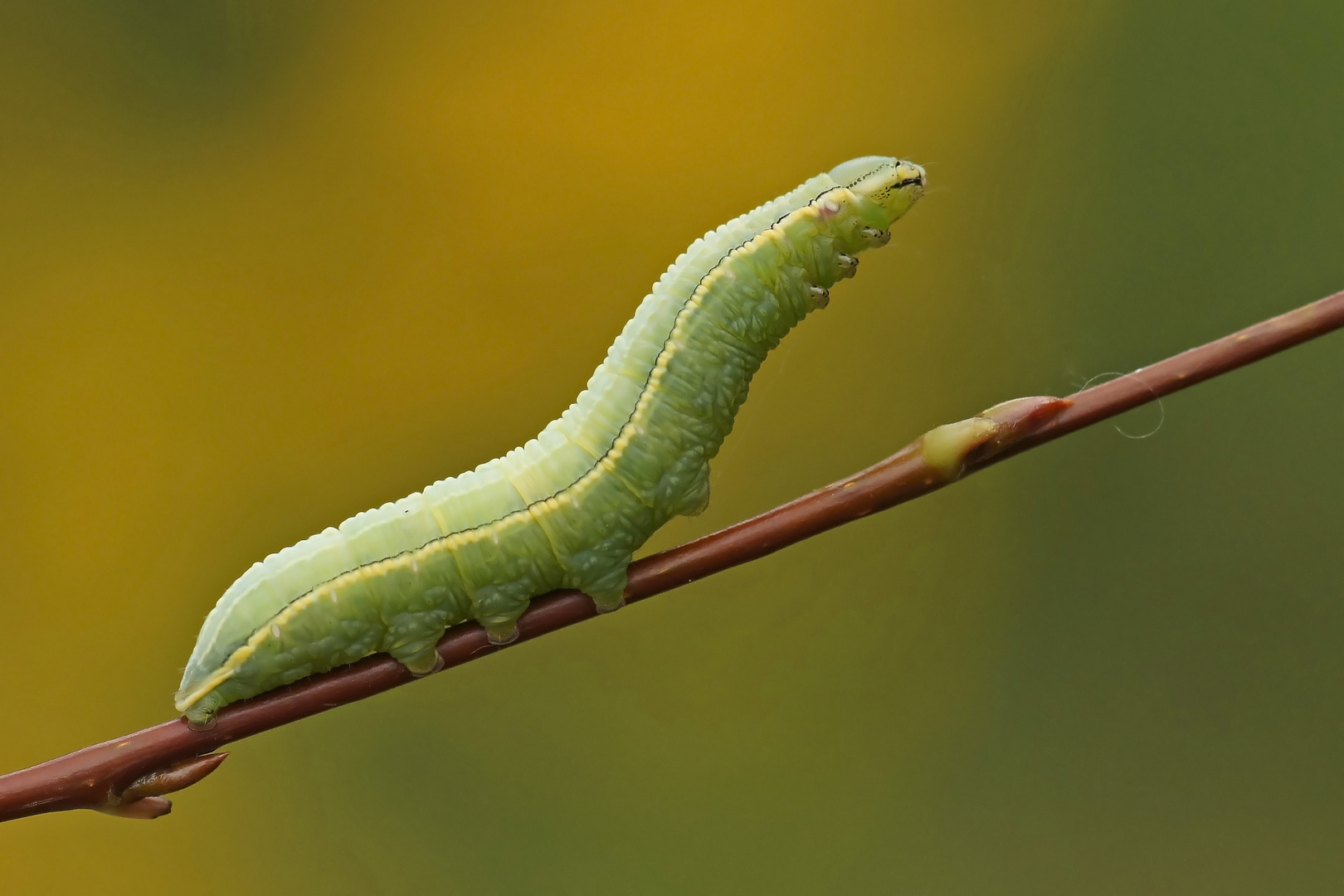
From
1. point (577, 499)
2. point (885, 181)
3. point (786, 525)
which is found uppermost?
point (885, 181)

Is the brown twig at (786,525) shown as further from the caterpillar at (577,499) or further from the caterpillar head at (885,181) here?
the caterpillar head at (885,181)

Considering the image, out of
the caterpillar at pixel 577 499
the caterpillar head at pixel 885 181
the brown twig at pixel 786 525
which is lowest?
the brown twig at pixel 786 525

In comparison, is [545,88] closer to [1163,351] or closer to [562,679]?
[562,679]

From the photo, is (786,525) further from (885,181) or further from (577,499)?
(885,181)

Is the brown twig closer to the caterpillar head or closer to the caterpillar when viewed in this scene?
the caterpillar

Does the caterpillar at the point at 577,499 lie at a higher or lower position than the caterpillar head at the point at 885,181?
lower

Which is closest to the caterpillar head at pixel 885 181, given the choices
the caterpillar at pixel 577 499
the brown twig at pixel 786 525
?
the caterpillar at pixel 577 499

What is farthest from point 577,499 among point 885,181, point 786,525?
point 885,181

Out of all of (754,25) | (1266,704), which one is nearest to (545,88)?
(754,25)
